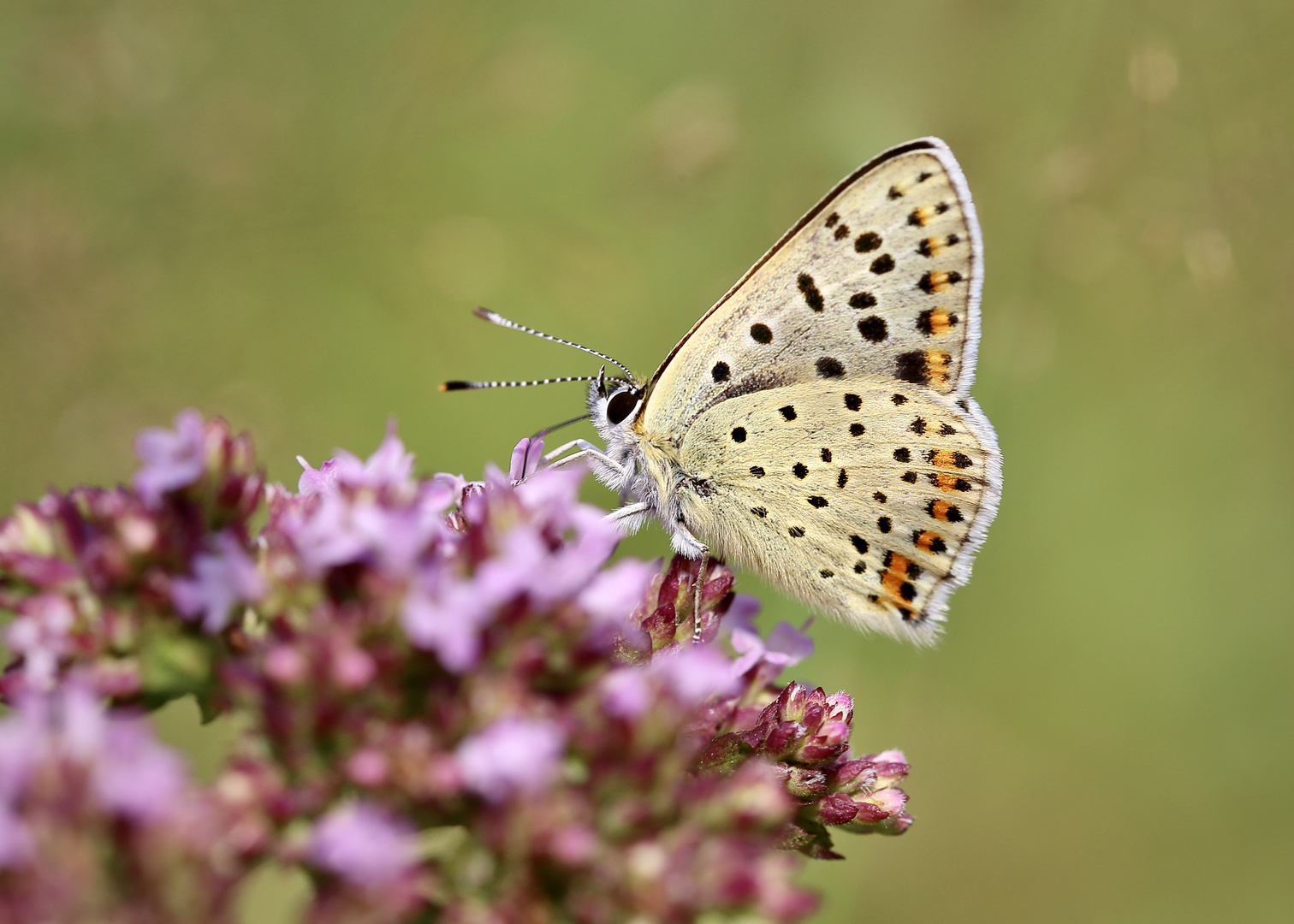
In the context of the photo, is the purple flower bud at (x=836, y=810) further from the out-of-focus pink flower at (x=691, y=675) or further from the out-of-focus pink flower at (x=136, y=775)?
the out-of-focus pink flower at (x=136, y=775)

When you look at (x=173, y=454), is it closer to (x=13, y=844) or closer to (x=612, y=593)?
(x=13, y=844)

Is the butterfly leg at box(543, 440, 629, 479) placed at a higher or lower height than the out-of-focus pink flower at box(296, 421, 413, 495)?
higher

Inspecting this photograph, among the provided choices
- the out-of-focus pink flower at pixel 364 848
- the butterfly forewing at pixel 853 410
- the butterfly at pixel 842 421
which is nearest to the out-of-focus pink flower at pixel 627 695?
the out-of-focus pink flower at pixel 364 848

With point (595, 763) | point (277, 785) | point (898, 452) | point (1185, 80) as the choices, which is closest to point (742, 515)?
point (898, 452)

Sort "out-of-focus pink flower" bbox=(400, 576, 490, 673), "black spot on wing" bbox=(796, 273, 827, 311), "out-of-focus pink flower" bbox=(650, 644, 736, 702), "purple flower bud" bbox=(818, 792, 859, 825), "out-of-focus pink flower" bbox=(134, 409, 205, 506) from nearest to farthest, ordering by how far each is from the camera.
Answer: "out-of-focus pink flower" bbox=(400, 576, 490, 673) < "out-of-focus pink flower" bbox=(650, 644, 736, 702) < "out-of-focus pink flower" bbox=(134, 409, 205, 506) < "purple flower bud" bbox=(818, 792, 859, 825) < "black spot on wing" bbox=(796, 273, 827, 311)

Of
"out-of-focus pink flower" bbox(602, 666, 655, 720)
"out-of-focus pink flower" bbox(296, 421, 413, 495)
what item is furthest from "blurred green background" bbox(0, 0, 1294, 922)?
"out-of-focus pink flower" bbox(602, 666, 655, 720)

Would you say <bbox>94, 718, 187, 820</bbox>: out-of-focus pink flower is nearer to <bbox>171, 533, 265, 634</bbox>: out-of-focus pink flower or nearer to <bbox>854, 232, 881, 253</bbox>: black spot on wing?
<bbox>171, 533, 265, 634</bbox>: out-of-focus pink flower

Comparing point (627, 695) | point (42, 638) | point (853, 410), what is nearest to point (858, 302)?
point (853, 410)

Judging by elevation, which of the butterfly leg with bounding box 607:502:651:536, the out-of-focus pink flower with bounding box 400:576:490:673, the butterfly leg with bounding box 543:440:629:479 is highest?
the butterfly leg with bounding box 543:440:629:479
